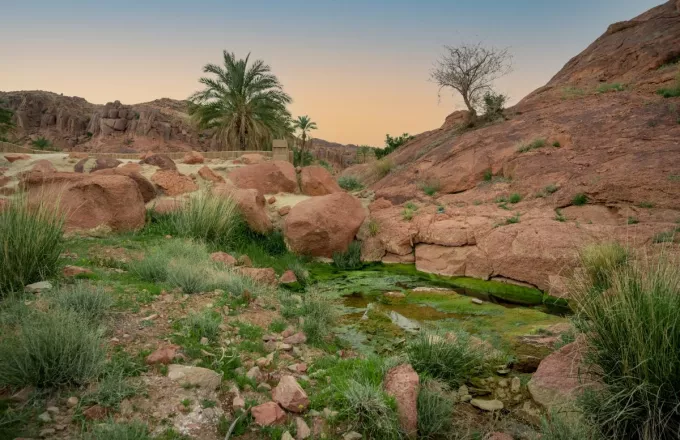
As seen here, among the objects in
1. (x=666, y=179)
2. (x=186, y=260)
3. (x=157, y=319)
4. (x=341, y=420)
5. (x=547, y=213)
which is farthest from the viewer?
(x=547, y=213)

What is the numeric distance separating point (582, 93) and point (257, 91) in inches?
564

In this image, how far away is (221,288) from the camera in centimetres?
547

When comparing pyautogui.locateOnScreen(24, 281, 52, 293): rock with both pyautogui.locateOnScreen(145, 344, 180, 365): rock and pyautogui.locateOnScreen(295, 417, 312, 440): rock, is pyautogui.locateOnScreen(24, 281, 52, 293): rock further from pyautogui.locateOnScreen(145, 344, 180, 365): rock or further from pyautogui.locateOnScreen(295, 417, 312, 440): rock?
pyautogui.locateOnScreen(295, 417, 312, 440): rock

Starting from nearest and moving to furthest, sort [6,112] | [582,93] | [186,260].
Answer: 1. [186,260]
2. [582,93]
3. [6,112]

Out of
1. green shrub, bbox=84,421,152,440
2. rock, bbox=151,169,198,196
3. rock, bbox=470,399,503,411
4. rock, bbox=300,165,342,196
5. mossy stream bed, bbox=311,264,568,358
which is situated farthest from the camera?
rock, bbox=300,165,342,196

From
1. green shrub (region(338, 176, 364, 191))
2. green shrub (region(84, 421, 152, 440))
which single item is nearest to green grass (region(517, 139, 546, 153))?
green shrub (region(338, 176, 364, 191))

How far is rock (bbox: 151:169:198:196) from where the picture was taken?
1020 cm

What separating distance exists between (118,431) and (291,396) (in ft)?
3.95

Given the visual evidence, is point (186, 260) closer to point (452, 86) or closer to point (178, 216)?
point (178, 216)

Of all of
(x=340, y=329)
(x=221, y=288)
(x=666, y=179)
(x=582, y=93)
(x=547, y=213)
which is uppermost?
(x=582, y=93)

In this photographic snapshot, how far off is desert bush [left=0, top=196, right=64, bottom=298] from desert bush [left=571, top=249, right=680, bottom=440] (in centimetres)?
491

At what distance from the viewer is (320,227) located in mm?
9375

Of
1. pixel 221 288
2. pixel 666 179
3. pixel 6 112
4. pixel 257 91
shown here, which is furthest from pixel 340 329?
pixel 6 112

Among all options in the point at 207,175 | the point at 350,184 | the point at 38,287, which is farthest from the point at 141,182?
the point at 350,184
